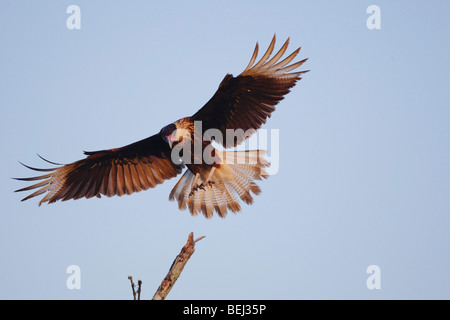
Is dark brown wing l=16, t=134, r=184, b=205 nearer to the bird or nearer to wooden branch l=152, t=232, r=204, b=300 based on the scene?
the bird

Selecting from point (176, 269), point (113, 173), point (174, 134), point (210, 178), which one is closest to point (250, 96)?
point (174, 134)

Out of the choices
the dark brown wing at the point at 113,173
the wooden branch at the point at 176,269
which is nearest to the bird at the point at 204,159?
the dark brown wing at the point at 113,173

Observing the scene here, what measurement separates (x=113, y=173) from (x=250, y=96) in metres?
2.27

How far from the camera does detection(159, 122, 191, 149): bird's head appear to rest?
693cm

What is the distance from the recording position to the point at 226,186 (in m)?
7.51

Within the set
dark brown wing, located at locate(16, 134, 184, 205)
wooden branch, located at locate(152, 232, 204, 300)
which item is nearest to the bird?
dark brown wing, located at locate(16, 134, 184, 205)

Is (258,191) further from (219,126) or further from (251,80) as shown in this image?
(251,80)

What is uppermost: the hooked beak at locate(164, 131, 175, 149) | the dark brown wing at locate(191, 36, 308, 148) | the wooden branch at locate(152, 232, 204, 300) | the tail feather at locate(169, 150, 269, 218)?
the dark brown wing at locate(191, 36, 308, 148)

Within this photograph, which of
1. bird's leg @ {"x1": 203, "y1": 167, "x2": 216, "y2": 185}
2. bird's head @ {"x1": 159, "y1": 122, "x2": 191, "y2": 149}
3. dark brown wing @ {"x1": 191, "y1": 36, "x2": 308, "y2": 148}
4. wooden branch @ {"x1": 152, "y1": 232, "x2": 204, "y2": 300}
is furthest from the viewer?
bird's leg @ {"x1": 203, "y1": 167, "x2": 216, "y2": 185}

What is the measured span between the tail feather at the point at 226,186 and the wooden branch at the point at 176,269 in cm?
250
